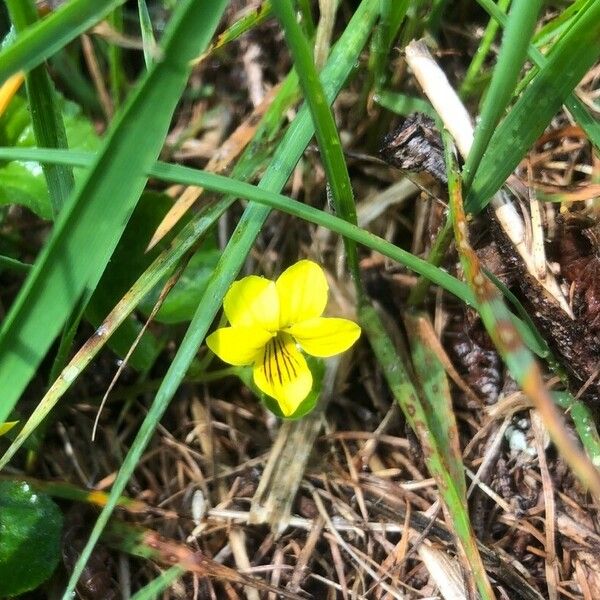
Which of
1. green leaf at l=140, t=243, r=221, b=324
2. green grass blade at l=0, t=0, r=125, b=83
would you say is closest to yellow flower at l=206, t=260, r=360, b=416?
green leaf at l=140, t=243, r=221, b=324

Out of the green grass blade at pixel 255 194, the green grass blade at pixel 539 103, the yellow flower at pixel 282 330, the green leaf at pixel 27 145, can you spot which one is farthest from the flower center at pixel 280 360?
the green leaf at pixel 27 145

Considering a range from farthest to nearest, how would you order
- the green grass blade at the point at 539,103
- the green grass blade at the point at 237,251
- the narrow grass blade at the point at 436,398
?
the narrow grass blade at the point at 436,398 < the green grass blade at the point at 237,251 < the green grass blade at the point at 539,103

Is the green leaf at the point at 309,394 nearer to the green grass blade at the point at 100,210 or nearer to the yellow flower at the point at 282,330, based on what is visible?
the yellow flower at the point at 282,330

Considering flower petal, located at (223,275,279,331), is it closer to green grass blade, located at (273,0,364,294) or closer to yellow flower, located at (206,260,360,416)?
yellow flower, located at (206,260,360,416)

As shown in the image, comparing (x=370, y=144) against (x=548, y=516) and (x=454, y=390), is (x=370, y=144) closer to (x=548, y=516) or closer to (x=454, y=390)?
(x=454, y=390)

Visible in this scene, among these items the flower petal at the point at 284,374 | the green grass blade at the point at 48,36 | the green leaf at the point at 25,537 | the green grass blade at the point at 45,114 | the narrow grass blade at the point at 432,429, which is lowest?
the green leaf at the point at 25,537

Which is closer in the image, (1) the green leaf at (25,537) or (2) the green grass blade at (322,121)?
(2) the green grass blade at (322,121)

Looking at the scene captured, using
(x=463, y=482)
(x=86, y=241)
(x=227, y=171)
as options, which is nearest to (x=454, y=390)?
(x=463, y=482)

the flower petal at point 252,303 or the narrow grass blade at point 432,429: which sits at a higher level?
the flower petal at point 252,303
